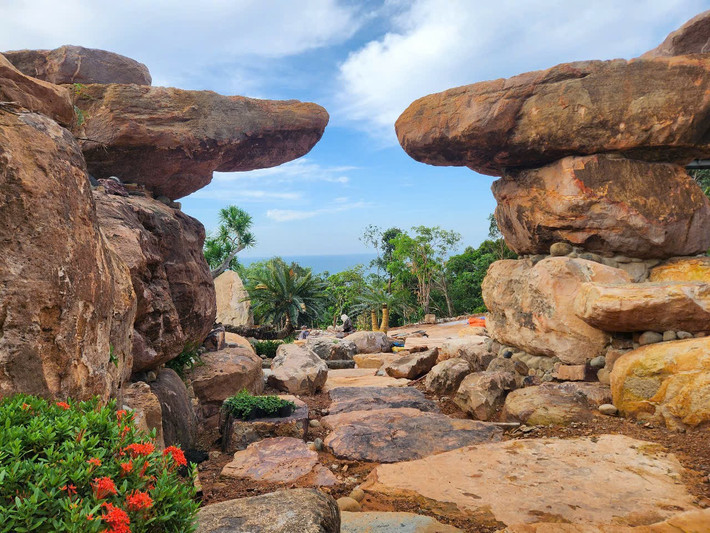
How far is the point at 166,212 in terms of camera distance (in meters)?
6.90

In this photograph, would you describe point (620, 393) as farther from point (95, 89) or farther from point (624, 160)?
point (95, 89)

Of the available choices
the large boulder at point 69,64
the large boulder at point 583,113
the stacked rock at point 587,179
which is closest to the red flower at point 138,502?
the stacked rock at point 587,179

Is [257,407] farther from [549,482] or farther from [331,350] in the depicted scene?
[331,350]

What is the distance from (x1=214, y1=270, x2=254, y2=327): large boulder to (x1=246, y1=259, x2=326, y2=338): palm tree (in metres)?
0.49

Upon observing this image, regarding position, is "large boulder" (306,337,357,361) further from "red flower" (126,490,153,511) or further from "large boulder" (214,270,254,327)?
"red flower" (126,490,153,511)

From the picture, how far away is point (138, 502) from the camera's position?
62.8 inches

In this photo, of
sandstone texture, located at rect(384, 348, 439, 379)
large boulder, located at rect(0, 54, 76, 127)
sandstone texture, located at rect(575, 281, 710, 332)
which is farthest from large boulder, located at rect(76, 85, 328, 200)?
sandstone texture, located at rect(575, 281, 710, 332)

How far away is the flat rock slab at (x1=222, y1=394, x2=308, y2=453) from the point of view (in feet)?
17.6

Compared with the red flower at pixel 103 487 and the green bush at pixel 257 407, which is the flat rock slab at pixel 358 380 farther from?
the red flower at pixel 103 487

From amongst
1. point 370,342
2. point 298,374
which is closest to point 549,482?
point 298,374

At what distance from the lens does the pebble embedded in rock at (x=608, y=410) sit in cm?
531

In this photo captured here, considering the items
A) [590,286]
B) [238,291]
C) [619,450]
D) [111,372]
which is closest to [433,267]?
[238,291]

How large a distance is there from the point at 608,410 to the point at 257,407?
3.87 m

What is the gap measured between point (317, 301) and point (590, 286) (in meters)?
17.3
